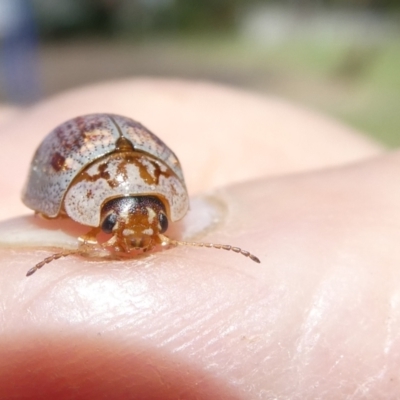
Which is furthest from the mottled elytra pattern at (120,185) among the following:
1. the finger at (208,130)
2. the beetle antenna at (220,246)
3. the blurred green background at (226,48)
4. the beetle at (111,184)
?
the blurred green background at (226,48)

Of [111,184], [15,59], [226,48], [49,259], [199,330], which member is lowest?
[15,59]

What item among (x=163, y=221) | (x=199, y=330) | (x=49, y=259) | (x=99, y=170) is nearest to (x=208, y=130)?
(x=99, y=170)

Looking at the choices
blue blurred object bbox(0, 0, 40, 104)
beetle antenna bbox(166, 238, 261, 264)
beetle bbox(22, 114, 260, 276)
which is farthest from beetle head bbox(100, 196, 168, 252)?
blue blurred object bbox(0, 0, 40, 104)

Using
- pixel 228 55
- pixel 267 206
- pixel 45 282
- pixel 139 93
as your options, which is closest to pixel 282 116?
pixel 139 93

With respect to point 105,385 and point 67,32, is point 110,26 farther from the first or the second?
point 105,385

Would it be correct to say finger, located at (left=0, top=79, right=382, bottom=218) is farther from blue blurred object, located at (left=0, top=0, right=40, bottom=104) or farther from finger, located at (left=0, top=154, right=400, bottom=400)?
blue blurred object, located at (left=0, top=0, right=40, bottom=104)

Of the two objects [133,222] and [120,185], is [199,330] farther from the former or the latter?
[120,185]

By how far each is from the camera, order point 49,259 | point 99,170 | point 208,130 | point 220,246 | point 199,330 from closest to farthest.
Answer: point 199,330, point 49,259, point 220,246, point 99,170, point 208,130
